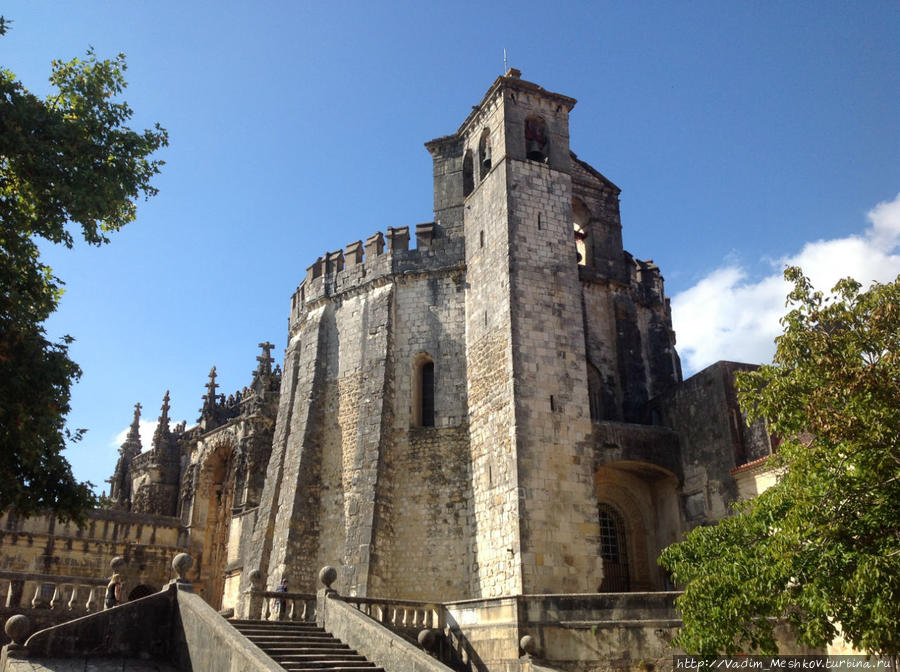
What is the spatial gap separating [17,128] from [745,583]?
11.0 metres

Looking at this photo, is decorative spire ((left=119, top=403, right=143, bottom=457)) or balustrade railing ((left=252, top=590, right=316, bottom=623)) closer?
balustrade railing ((left=252, top=590, right=316, bottom=623))

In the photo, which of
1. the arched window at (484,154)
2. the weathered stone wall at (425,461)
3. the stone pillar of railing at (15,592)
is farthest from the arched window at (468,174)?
the stone pillar of railing at (15,592)

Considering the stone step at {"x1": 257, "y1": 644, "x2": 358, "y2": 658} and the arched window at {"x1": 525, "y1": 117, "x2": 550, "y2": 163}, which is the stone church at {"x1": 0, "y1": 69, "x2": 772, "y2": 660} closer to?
the arched window at {"x1": 525, "y1": 117, "x2": 550, "y2": 163}

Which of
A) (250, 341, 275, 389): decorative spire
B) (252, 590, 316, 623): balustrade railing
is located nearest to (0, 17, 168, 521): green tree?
(252, 590, 316, 623): balustrade railing

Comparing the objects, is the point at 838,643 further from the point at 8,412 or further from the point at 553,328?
the point at 8,412

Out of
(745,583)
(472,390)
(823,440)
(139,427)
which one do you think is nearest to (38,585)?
(472,390)

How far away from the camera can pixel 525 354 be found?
1791cm

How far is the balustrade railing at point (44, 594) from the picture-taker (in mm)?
14664

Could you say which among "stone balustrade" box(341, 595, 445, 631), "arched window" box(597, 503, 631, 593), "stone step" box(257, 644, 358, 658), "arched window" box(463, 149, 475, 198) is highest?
"arched window" box(463, 149, 475, 198)

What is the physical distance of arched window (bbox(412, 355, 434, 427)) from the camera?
68.0ft

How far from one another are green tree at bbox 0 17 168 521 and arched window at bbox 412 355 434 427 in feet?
33.3

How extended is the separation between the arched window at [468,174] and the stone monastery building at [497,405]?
0.21ft

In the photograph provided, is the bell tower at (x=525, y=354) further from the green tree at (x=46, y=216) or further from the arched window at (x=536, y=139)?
the green tree at (x=46, y=216)

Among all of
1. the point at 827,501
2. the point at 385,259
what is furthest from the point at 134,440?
the point at 827,501
